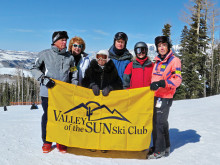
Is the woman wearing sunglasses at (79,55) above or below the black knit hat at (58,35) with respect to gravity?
below

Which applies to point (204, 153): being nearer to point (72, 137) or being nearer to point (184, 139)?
point (184, 139)

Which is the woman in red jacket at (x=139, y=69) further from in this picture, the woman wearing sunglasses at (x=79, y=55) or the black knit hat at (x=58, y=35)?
the black knit hat at (x=58, y=35)

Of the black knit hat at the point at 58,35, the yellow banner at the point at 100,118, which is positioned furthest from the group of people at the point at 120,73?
the yellow banner at the point at 100,118

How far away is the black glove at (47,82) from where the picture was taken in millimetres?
3674

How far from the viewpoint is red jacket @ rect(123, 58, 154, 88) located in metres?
3.89

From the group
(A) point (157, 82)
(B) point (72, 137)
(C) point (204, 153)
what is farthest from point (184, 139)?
(B) point (72, 137)

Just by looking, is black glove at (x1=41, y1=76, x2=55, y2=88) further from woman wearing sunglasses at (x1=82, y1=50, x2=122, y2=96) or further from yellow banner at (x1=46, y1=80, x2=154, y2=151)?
woman wearing sunglasses at (x1=82, y1=50, x2=122, y2=96)

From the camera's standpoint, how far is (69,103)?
3.93 meters

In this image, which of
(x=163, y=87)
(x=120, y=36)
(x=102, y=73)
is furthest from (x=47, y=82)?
(x=163, y=87)

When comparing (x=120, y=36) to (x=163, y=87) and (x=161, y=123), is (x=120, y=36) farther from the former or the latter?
(x=161, y=123)

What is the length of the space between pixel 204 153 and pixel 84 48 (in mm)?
3506

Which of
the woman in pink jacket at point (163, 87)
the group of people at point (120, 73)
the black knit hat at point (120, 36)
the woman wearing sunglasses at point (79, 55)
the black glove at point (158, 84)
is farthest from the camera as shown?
the woman wearing sunglasses at point (79, 55)

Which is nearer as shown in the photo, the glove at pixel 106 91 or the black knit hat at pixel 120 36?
the glove at pixel 106 91

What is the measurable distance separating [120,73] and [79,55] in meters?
1.14
